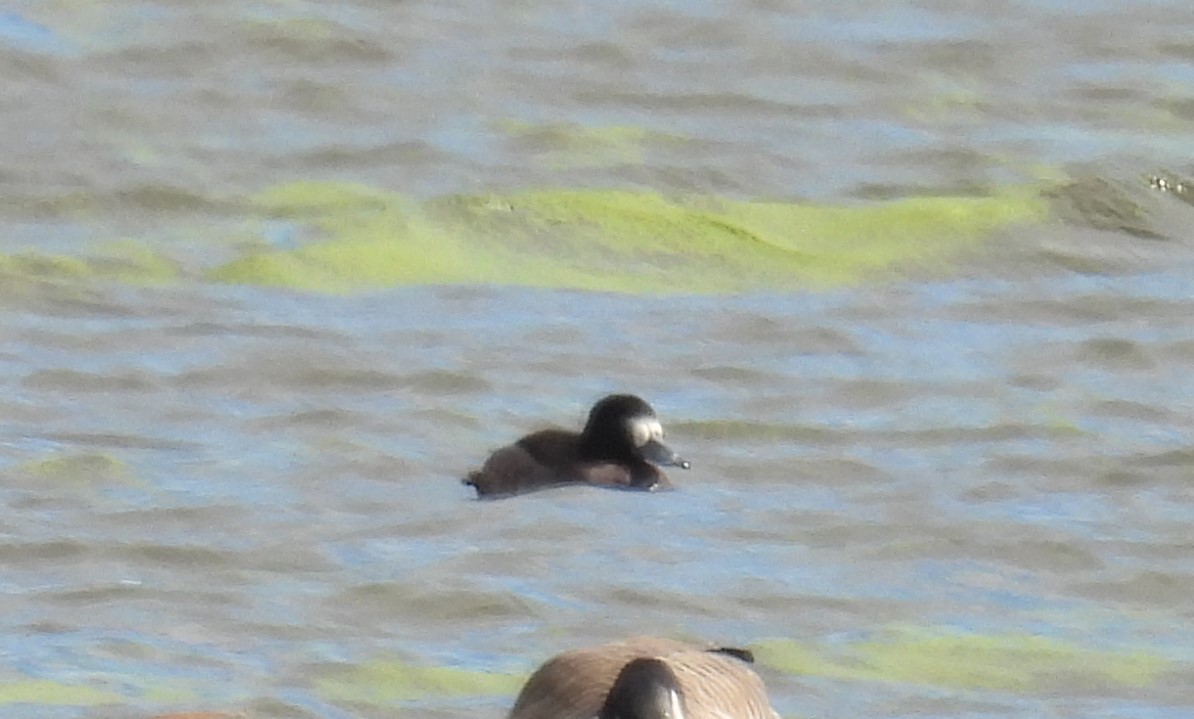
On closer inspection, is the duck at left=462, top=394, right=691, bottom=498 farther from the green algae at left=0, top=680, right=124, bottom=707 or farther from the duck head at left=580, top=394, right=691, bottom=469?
the green algae at left=0, top=680, right=124, bottom=707

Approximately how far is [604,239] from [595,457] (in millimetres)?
3206

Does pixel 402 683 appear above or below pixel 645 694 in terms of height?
below

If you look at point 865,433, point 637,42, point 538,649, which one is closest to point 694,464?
point 865,433

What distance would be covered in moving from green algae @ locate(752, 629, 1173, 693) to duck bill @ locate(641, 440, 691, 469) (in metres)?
1.83

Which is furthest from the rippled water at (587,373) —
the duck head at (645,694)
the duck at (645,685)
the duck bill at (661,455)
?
the duck head at (645,694)

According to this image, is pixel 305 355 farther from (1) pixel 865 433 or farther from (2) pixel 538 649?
(2) pixel 538 649

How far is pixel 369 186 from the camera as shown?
14.4 m

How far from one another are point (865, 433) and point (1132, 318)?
6.92 feet

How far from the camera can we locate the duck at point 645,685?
6816 mm

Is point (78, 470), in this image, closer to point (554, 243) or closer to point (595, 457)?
point (595, 457)

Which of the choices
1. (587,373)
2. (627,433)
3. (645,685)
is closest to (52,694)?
(645,685)

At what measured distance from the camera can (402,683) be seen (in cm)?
823

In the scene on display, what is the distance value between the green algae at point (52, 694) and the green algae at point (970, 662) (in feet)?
5.43

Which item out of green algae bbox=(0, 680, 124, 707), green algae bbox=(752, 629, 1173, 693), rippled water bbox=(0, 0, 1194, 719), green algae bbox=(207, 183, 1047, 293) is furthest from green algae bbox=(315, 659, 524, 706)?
green algae bbox=(207, 183, 1047, 293)
